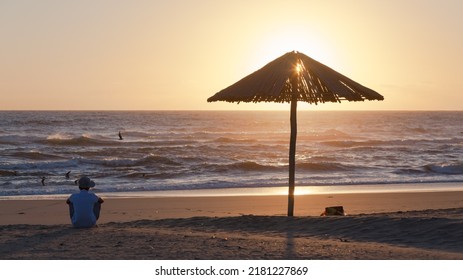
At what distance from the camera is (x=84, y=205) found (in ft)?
33.1

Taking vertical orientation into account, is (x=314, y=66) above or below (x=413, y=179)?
above

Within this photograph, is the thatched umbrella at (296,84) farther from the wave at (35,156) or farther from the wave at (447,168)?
the wave at (35,156)

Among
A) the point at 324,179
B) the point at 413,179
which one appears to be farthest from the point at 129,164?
the point at 413,179

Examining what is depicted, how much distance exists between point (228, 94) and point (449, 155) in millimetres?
29361

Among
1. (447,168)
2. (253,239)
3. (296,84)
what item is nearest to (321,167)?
(447,168)

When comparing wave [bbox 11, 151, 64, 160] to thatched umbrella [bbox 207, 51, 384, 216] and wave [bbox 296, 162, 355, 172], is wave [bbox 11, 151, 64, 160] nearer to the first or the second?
wave [bbox 296, 162, 355, 172]

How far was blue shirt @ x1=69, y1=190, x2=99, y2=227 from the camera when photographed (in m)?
10.0

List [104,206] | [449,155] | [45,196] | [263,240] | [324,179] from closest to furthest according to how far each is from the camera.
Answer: [263,240] → [104,206] → [45,196] → [324,179] → [449,155]

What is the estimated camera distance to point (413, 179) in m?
24.3

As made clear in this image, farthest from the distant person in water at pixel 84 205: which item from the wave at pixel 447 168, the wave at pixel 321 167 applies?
the wave at pixel 447 168

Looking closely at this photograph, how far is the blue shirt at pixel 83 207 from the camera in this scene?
10.0m

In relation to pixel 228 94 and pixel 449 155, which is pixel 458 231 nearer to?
pixel 228 94

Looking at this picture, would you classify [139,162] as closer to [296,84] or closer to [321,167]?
[321,167]

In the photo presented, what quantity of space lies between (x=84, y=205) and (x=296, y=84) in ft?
11.7
